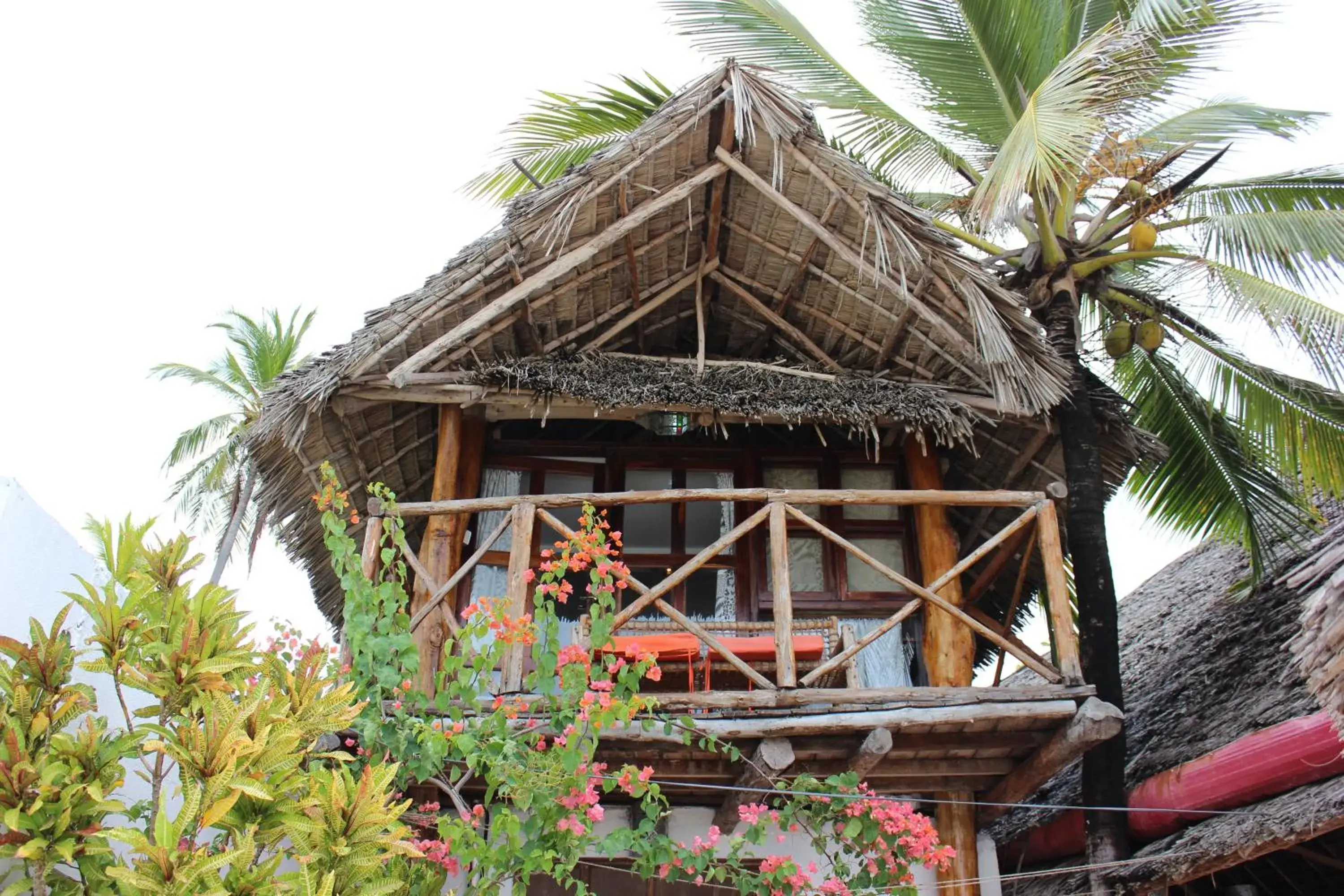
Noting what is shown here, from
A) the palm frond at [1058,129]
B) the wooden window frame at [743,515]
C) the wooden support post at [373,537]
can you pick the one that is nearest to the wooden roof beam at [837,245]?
the palm frond at [1058,129]

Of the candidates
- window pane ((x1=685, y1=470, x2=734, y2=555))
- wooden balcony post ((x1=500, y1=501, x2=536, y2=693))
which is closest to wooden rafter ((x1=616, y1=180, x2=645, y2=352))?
window pane ((x1=685, y1=470, x2=734, y2=555))

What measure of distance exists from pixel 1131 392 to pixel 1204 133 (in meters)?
1.64

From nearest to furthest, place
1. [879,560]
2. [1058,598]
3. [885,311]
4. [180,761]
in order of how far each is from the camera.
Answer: [180,761] < [1058,598] < [885,311] < [879,560]

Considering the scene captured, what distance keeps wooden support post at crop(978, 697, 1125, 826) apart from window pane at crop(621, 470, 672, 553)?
7.40 ft

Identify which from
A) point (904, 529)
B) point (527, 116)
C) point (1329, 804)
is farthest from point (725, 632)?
point (527, 116)

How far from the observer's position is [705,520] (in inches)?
263

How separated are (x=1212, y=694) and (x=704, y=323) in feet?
11.6

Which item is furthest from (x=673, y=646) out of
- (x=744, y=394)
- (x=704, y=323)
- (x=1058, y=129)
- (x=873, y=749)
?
(x=1058, y=129)

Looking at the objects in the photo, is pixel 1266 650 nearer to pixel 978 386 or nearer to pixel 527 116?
pixel 978 386

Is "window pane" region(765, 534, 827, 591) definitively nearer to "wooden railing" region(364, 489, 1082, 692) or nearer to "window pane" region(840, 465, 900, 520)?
"window pane" region(840, 465, 900, 520)

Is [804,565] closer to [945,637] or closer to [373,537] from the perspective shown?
[945,637]

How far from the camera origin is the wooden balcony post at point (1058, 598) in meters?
4.76

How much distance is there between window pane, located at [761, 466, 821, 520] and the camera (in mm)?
6766

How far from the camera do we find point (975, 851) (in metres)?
5.23
